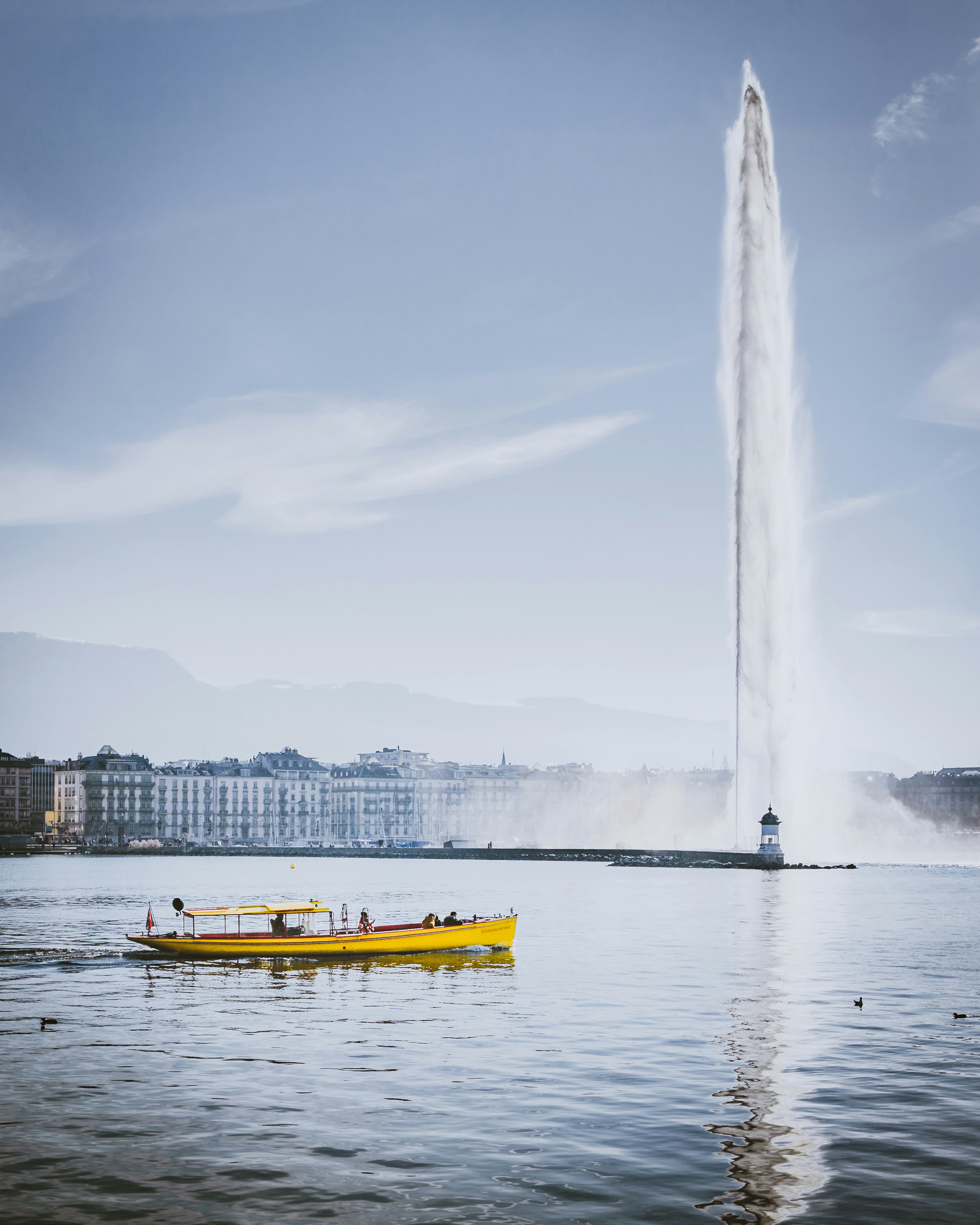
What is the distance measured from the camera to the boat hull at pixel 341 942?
5075 cm

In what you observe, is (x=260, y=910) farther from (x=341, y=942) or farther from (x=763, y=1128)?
(x=763, y=1128)

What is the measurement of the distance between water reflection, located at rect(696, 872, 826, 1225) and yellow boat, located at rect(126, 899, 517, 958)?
43.6 feet

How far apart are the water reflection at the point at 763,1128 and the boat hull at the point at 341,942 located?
43.4ft

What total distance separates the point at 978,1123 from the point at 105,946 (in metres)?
42.7

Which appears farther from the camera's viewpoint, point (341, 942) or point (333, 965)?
point (333, 965)

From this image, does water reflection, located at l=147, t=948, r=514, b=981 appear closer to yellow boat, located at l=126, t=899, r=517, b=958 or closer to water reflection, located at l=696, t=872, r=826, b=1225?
yellow boat, located at l=126, t=899, r=517, b=958

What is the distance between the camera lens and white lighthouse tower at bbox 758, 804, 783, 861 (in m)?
125

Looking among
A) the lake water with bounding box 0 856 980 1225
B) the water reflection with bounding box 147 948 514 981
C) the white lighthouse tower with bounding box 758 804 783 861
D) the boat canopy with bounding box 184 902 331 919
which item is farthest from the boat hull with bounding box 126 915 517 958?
the white lighthouse tower with bounding box 758 804 783 861

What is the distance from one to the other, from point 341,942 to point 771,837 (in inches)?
3225

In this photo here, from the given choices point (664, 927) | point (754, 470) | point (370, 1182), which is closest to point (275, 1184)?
point (370, 1182)

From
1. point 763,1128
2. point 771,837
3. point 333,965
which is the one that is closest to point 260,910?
point 333,965

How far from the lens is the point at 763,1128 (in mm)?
23156

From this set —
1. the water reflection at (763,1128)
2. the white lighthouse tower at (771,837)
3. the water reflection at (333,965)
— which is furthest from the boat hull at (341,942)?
the white lighthouse tower at (771,837)

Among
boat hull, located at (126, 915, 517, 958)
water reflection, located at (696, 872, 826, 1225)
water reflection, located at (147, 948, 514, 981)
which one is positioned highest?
water reflection, located at (696, 872, 826, 1225)
